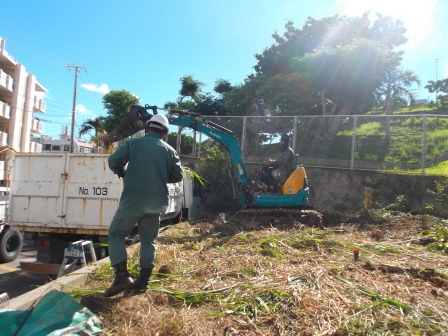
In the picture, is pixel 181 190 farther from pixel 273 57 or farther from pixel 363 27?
pixel 363 27

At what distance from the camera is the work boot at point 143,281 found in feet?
11.8

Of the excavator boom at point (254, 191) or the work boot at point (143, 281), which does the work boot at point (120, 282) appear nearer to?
the work boot at point (143, 281)

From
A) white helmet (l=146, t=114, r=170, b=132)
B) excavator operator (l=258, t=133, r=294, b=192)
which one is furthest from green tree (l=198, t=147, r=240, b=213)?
white helmet (l=146, t=114, r=170, b=132)

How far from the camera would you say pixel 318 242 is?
5727 millimetres

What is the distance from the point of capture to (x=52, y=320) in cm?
258

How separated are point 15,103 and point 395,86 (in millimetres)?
29703

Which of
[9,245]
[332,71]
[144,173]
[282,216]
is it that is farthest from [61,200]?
[332,71]

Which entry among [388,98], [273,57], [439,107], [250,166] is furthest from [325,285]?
[439,107]

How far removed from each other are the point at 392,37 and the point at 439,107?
13.2 meters

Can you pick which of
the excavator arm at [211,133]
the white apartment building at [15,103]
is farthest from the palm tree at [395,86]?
the white apartment building at [15,103]

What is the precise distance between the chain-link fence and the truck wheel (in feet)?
26.2

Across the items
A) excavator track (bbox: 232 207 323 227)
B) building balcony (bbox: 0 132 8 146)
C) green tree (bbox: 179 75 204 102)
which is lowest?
excavator track (bbox: 232 207 323 227)

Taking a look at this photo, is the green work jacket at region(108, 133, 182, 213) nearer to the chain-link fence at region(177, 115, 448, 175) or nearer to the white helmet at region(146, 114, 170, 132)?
Result: the white helmet at region(146, 114, 170, 132)

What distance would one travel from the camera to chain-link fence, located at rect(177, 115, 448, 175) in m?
11.6
